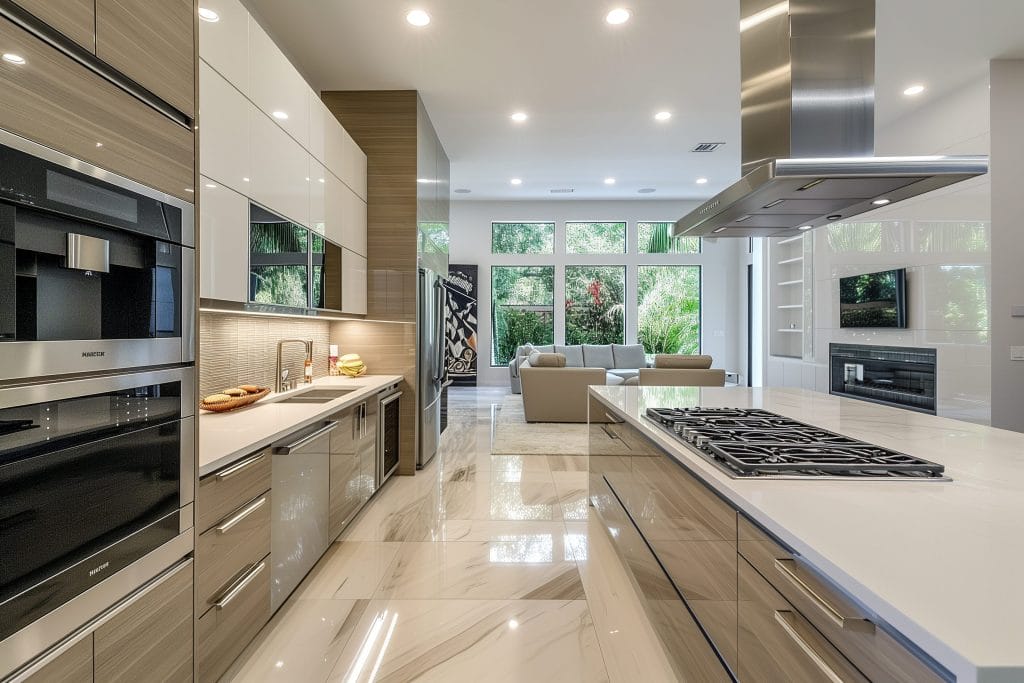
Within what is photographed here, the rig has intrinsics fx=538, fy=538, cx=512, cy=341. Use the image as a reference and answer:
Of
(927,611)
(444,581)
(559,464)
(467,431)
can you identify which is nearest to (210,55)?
(444,581)

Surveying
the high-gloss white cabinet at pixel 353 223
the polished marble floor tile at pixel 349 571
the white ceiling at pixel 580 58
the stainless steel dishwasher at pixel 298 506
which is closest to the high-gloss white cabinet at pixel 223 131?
the stainless steel dishwasher at pixel 298 506

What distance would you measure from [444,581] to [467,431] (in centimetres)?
350

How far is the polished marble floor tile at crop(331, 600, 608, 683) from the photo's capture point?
5.88 ft

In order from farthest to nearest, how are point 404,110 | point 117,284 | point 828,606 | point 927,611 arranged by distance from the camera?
point 404,110 < point 117,284 < point 828,606 < point 927,611

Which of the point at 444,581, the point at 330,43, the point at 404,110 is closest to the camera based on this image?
the point at 444,581

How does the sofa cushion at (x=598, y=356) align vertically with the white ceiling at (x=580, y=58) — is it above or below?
below

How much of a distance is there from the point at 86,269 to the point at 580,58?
3.67 meters

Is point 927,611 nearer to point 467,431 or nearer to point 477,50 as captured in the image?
point 477,50

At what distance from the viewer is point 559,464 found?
15.0ft

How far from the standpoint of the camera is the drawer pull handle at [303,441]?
6.63 ft

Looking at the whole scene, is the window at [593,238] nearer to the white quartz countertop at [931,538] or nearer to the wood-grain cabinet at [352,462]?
the wood-grain cabinet at [352,462]

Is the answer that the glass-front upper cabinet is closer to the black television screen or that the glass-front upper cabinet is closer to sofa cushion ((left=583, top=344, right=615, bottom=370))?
the black television screen

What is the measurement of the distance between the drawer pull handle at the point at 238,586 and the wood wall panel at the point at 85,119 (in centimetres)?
119

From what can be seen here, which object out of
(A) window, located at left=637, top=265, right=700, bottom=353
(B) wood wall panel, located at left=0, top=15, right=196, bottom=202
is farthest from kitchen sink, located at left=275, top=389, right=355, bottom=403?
(A) window, located at left=637, top=265, right=700, bottom=353
